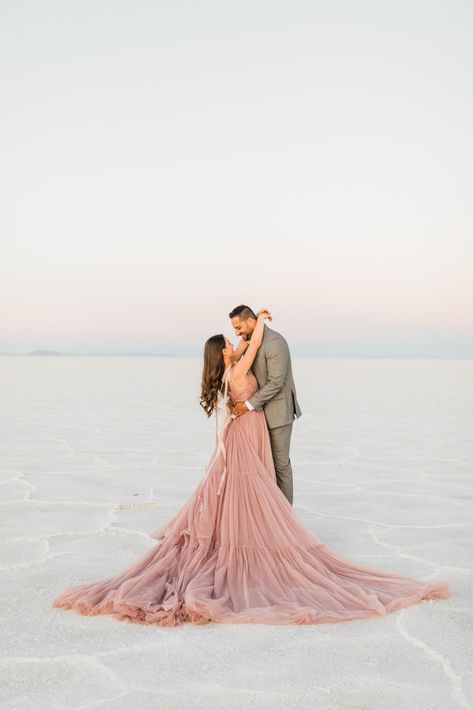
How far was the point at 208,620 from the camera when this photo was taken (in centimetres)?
263

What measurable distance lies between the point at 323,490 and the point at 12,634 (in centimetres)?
301

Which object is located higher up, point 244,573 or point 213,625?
point 244,573

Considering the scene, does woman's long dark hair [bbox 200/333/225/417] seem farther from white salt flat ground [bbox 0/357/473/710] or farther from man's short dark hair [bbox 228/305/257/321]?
white salt flat ground [bbox 0/357/473/710]

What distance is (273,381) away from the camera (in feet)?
11.3

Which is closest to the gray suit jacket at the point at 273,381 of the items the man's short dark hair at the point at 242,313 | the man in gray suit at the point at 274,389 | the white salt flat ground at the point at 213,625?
the man in gray suit at the point at 274,389

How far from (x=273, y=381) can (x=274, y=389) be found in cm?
5

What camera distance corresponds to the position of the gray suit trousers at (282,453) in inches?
145

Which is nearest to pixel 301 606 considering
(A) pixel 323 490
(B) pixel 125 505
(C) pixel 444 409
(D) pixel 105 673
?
A: (D) pixel 105 673

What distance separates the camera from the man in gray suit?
11.1ft

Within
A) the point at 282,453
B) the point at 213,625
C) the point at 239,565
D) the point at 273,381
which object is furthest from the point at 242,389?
the point at 213,625

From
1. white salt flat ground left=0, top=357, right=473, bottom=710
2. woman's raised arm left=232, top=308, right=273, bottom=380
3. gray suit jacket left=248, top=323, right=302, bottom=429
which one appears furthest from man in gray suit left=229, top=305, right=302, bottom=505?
white salt flat ground left=0, top=357, right=473, bottom=710

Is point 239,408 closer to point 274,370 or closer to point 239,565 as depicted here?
point 274,370

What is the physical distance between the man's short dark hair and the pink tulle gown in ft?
0.99

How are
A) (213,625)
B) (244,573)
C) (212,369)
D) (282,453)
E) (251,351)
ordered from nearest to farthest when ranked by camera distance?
(213,625) < (244,573) < (212,369) < (251,351) < (282,453)
